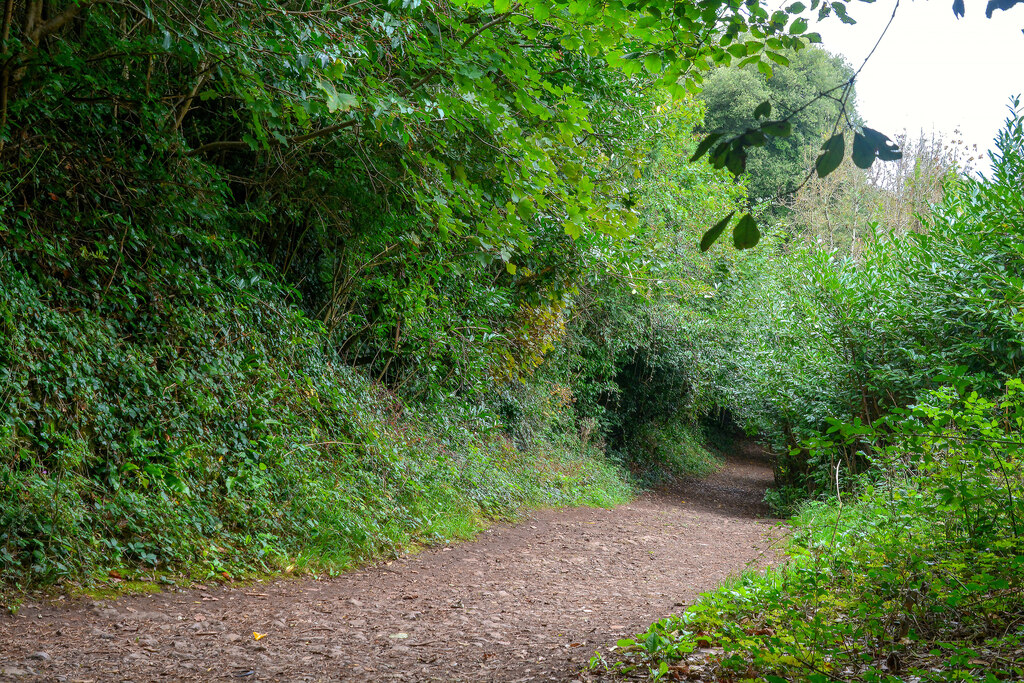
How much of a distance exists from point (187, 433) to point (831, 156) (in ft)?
20.0

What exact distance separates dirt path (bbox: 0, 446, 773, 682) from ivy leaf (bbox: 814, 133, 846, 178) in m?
2.89

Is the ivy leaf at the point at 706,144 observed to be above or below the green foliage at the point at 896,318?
below

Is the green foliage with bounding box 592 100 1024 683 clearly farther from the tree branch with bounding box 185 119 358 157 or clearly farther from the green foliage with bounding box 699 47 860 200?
the green foliage with bounding box 699 47 860 200

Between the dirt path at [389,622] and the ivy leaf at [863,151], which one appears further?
the dirt path at [389,622]

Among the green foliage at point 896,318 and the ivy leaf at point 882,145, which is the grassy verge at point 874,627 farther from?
the green foliage at point 896,318

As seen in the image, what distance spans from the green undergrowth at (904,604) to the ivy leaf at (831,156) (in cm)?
159

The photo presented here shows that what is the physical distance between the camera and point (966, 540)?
3844 mm

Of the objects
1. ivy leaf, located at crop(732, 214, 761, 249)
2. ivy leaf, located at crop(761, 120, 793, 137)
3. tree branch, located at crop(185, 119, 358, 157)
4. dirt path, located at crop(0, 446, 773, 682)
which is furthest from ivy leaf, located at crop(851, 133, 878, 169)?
tree branch, located at crop(185, 119, 358, 157)

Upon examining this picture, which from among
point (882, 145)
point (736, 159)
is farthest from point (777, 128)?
point (882, 145)

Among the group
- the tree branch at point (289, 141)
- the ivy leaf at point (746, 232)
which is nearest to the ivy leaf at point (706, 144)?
the ivy leaf at point (746, 232)

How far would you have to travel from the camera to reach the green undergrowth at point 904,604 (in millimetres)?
3180

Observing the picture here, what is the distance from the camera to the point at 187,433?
20.9ft

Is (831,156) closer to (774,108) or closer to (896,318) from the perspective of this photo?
(896,318)

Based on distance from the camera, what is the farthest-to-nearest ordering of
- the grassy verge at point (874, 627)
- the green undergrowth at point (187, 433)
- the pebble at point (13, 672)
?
the green undergrowth at point (187, 433) < the pebble at point (13, 672) < the grassy verge at point (874, 627)
